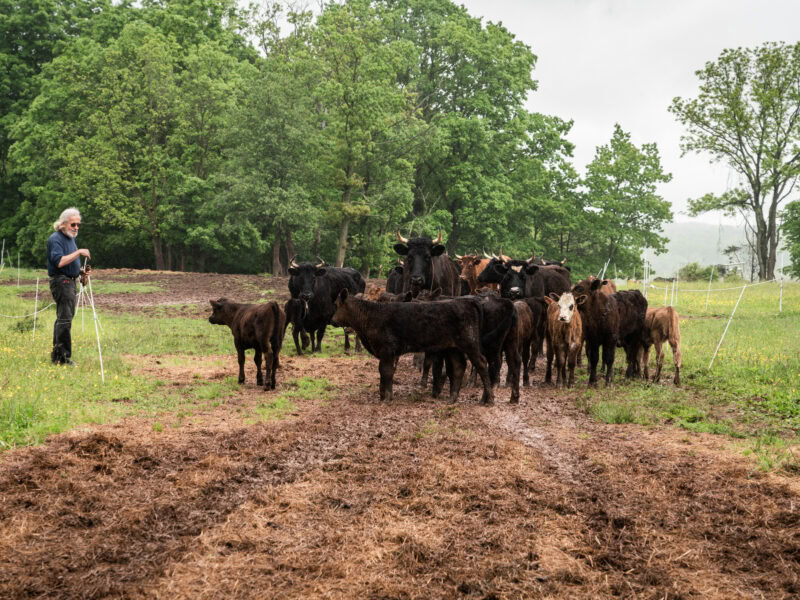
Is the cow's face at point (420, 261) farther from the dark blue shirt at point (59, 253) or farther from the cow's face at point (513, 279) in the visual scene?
the dark blue shirt at point (59, 253)

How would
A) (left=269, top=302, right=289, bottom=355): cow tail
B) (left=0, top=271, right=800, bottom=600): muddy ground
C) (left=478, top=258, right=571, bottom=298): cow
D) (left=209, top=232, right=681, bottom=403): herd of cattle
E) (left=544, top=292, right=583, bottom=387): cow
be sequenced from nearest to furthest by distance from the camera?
(left=0, top=271, right=800, bottom=600): muddy ground < (left=209, top=232, right=681, bottom=403): herd of cattle < (left=269, top=302, right=289, bottom=355): cow tail < (left=544, top=292, right=583, bottom=387): cow < (left=478, top=258, right=571, bottom=298): cow

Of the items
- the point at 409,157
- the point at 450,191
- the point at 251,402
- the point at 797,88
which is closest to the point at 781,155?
the point at 797,88

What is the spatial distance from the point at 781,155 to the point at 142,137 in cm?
3953

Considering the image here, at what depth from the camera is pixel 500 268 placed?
1496 cm

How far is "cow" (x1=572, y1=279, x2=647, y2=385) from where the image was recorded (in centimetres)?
1159

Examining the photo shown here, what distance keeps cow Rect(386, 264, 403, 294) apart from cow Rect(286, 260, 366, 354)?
1.36m

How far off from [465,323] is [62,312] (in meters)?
6.51

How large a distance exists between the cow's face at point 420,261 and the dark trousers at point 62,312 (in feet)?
19.6

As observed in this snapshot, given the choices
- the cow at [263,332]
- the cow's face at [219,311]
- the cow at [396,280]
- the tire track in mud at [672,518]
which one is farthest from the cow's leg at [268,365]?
the cow at [396,280]

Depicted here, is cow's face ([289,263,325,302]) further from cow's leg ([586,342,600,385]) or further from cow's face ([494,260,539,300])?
cow's leg ([586,342,600,385])

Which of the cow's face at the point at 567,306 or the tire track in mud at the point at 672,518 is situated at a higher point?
the cow's face at the point at 567,306

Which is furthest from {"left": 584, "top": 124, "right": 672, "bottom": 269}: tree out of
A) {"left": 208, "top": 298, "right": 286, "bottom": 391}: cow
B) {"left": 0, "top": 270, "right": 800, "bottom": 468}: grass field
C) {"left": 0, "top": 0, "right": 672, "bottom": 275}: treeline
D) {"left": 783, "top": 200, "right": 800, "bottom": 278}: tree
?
{"left": 208, "top": 298, "right": 286, "bottom": 391}: cow

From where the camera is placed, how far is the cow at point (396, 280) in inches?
618

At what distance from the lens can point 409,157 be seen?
127 feet
